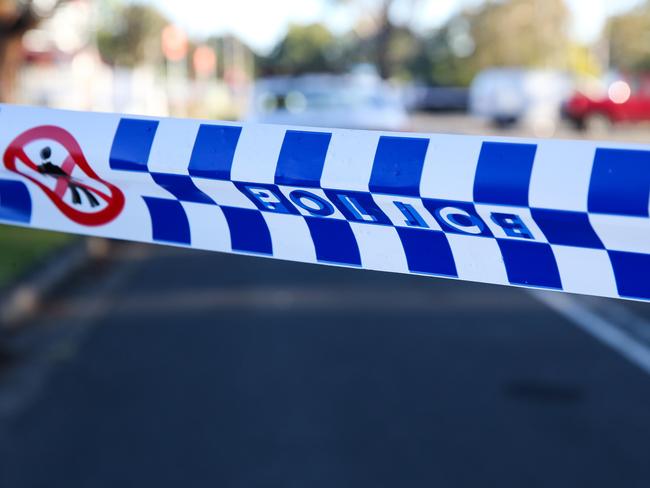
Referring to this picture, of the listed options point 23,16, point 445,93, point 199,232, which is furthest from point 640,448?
point 445,93

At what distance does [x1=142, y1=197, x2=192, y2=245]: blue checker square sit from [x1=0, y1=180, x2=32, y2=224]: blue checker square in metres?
0.30

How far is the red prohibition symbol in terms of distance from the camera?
7.49ft

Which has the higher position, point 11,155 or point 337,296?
point 11,155

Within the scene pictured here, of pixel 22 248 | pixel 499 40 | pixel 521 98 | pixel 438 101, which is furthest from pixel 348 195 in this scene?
pixel 499 40

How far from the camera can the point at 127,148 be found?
2.23 metres

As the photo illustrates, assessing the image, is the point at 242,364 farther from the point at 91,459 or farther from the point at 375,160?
the point at 375,160

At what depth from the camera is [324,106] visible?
18031 mm

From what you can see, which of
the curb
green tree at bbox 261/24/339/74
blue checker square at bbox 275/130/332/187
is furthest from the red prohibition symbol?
green tree at bbox 261/24/339/74

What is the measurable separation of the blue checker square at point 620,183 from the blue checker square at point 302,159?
1.72ft

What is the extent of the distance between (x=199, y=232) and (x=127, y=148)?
0.73 feet

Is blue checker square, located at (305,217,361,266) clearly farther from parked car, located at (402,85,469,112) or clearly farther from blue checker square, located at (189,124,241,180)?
parked car, located at (402,85,469,112)

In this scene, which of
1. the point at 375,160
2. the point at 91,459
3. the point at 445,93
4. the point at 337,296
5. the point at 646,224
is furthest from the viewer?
the point at 445,93

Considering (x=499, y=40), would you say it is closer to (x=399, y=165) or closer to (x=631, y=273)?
(x=399, y=165)

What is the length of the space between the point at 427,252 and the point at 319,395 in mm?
5006
